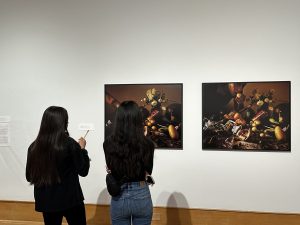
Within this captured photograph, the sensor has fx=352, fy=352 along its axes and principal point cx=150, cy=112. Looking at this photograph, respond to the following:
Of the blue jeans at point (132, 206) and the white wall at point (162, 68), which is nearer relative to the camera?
the blue jeans at point (132, 206)

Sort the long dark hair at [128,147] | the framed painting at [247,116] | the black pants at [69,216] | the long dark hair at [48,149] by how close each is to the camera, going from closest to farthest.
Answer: the long dark hair at [128,147]
the long dark hair at [48,149]
the black pants at [69,216]
the framed painting at [247,116]

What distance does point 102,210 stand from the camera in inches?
154

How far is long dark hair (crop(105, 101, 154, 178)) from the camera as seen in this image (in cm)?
236

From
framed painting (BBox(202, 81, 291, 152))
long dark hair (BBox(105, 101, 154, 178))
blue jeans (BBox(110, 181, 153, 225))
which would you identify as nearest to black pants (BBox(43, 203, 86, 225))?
blue jeans (BBox(110, 181, 153, 225))

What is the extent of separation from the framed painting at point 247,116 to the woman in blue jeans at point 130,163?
53.8 inches

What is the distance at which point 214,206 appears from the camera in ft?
12.0

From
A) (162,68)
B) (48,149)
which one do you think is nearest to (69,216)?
(48,149)

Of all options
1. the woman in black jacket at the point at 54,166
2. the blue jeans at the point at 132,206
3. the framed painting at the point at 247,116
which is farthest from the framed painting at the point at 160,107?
the blue jeans at the point at 132,206

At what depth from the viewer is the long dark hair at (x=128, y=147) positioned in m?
2.36

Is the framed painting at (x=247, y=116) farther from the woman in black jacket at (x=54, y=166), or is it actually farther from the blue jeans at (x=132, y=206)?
the woman in black jacket at (x=54, y=166)

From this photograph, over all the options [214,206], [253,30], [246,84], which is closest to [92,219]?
[214,206]

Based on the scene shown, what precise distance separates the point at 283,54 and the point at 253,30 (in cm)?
38

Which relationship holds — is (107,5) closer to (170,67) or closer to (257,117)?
(170,67)

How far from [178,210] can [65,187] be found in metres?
1.52
